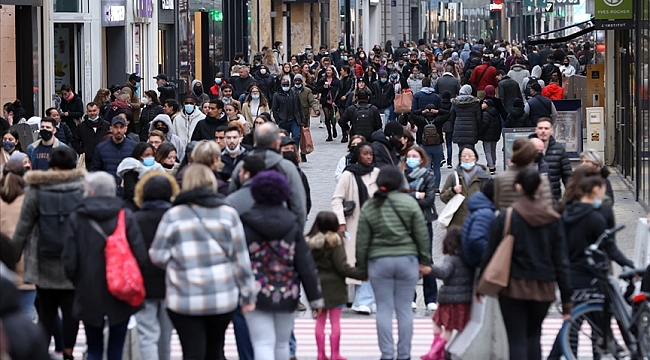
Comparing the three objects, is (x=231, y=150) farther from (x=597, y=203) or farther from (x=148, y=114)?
(x=148, y=114)

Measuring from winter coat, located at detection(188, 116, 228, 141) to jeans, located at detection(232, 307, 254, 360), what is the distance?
7186 millimetres

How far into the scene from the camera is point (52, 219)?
9.29 metres

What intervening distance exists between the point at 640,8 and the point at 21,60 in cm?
1087

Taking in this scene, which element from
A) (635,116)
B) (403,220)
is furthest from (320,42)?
(403,220)

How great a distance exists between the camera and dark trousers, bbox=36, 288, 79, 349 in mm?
9422

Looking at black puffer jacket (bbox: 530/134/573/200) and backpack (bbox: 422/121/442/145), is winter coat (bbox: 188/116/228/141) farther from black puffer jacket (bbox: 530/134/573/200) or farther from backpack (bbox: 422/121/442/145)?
black puffer jacket (bbox: 530/134/573/200)

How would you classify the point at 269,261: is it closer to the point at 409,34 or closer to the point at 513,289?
the point at 513,289

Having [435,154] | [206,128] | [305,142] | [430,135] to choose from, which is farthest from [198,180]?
[305,142]

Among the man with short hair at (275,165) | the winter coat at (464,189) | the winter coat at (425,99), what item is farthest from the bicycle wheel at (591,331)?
the winter coat at (425,99)

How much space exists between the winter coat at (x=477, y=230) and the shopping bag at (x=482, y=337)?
342 mm

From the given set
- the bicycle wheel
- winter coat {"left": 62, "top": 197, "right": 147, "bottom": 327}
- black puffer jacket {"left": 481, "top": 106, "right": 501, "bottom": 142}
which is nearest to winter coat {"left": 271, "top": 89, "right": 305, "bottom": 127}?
black puffer jacket {"left": 481, "top": 106, "right": 501, "bottom": 142}

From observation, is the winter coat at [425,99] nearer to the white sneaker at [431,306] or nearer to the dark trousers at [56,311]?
the white sneaker at [431,306]

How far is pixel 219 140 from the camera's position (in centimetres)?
1330

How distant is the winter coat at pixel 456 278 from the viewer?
9.64 meters
